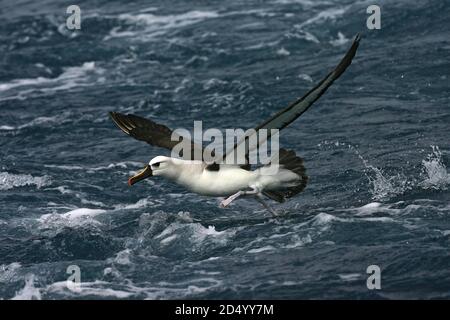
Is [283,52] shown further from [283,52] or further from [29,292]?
[29,292]

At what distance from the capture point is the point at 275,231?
14125 mm

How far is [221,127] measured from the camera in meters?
20.5

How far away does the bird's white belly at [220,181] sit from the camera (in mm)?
13984

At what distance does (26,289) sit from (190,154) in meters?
3.31

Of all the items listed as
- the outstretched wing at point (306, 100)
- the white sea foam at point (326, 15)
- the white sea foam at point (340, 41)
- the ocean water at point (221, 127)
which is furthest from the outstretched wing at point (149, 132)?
the white sea foam at point (326, 15)

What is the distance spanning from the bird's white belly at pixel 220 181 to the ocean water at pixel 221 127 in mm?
→ 688

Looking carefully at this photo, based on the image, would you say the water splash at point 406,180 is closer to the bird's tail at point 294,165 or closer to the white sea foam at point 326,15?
the bird's tail at point 294,165

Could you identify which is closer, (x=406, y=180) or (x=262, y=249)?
(x=262, y=249)

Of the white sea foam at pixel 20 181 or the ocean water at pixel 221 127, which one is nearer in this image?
the ocean water at pixel 221 127

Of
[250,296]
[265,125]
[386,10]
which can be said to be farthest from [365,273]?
[386,10]

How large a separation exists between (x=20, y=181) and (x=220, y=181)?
5463 mm

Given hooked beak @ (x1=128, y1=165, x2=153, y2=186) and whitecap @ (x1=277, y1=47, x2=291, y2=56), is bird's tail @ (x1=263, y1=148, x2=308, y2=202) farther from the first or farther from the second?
whitecap @ (x1=277, y1=47, x2=291, y2=56)

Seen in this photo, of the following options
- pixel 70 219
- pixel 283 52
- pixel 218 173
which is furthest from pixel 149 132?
pixel 283 52

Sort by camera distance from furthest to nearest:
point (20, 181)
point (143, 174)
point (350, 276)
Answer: point (20, 181)
point (143, 174)
point (350, 276)
